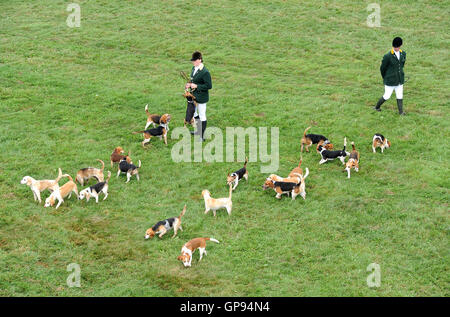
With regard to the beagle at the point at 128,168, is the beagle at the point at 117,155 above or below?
above

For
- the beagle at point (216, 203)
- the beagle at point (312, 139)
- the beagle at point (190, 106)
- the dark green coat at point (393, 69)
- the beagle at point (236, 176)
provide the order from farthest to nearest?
the dark green coat at point (393, 69) < the beagle at point (190, 106) < the beagle at point (312, 139) < the beagle at point (236, 176) < the beagle at point (216, 203)

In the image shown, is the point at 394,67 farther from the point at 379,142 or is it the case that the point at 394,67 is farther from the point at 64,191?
the point at 64,191

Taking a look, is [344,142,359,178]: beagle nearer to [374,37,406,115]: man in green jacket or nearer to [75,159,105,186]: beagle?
[374,37,406,115]: man in green jacket

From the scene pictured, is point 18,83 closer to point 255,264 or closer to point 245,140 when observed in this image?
point 245,140

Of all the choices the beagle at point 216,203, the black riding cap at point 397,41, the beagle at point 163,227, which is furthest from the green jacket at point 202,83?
the black riding cap at point 397,41

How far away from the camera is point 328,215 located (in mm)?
12266

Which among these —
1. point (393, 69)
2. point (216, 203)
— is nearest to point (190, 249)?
point (216, 203)

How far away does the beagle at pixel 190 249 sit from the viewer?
10087mm

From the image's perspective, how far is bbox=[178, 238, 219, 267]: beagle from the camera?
33.1 feet

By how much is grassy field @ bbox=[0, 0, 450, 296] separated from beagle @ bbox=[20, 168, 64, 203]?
466mm

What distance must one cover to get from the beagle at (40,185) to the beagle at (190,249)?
166 inches

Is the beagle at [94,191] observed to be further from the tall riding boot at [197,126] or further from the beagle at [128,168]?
the tall riding boot at [197,126]

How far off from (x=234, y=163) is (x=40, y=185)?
590 centimetres
